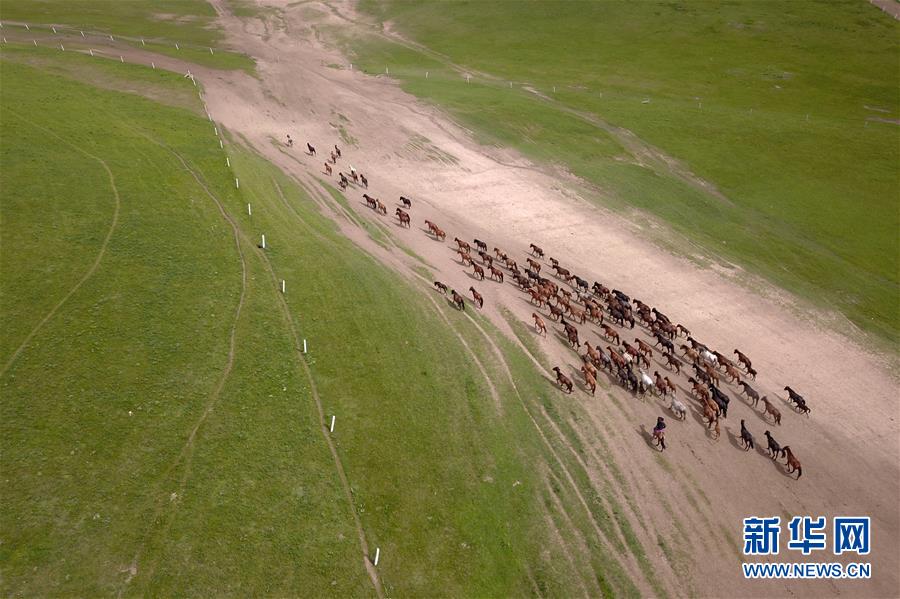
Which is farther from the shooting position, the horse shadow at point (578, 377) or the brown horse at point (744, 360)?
the brown horse at point (744, 360)

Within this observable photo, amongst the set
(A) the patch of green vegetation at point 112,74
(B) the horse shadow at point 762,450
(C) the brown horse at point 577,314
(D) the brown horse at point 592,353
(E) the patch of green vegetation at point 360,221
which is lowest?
(B) the horse shadow at point 762,450

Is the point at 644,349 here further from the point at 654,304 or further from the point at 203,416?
the point at 203,416

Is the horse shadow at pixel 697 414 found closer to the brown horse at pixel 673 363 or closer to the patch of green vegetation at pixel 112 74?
the brown horse at pixel 673 363

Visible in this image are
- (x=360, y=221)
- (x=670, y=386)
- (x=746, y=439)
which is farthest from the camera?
(x=360, y=221)

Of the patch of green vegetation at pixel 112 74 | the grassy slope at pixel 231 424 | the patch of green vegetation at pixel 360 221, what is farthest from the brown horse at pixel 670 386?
the patch of green vegetation at pixel 112 74

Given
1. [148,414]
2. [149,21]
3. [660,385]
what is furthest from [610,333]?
[149,21]

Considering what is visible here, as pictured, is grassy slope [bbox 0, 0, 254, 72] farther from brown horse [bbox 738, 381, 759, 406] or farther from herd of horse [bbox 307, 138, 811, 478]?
brown horse [bbox 738, 381, 759, 406]

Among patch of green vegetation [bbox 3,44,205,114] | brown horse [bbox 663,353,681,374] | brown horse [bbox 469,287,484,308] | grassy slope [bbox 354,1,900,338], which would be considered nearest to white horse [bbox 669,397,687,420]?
brown horse [bbox 663,353,681,374]
